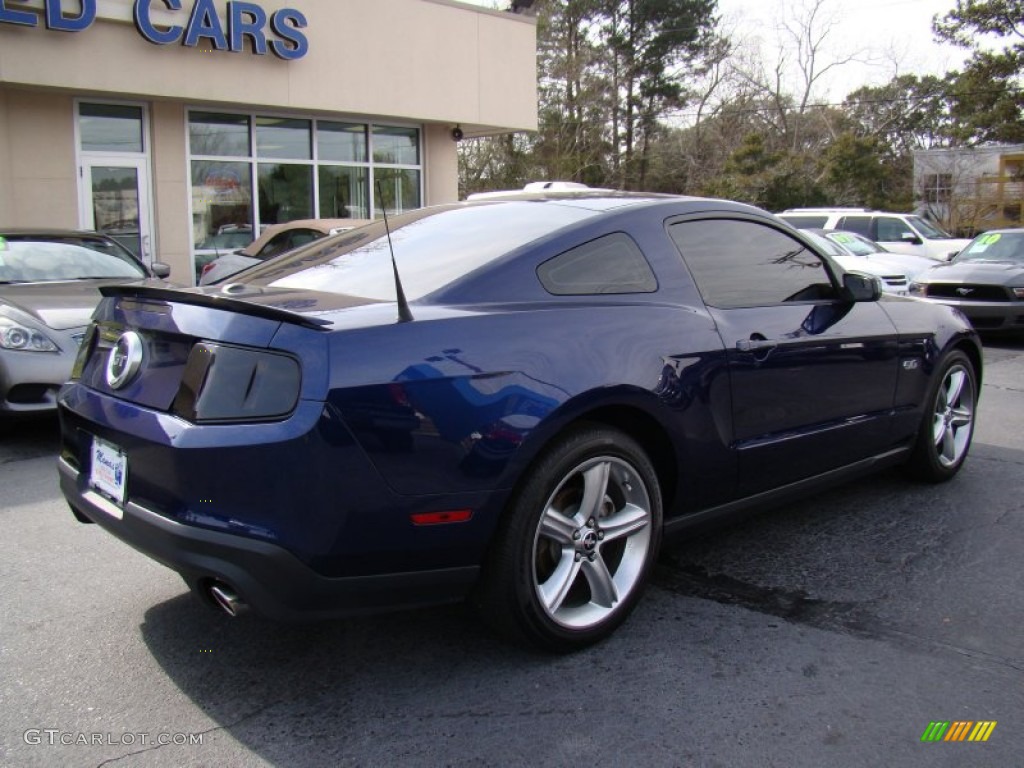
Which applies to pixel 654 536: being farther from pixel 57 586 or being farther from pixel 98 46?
pixel 98 46

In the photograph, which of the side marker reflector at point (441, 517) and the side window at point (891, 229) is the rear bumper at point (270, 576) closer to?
the side marker reflector at point (441, 517)

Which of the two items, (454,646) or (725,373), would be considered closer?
(454,646)

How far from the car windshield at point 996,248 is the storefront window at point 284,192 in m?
10.4

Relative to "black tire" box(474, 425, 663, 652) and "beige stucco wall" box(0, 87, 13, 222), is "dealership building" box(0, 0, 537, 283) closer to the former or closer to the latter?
"beige stucco wall" box(0, 87, 13, 222)

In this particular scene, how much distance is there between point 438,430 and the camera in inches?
103

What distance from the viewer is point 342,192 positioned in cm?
1623

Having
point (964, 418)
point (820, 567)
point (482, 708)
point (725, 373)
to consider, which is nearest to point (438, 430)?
point (482, 708)

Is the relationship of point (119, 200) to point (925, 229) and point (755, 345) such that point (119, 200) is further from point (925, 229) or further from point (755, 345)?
point (925, 229)

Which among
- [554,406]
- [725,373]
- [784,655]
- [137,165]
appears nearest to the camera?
[554,406]

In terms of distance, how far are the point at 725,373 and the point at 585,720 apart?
56.4 inches

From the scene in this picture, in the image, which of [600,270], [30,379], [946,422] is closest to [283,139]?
[30,379]

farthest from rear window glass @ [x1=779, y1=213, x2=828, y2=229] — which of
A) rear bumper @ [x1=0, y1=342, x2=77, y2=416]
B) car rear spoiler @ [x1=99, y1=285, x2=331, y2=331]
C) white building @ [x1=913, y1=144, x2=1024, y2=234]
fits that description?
white building @ [x1=913, y1=144, x2=1024, y2=234]

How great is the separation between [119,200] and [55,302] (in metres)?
8.12

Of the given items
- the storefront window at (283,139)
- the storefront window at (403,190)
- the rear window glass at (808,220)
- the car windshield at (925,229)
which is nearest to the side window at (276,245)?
the storefront window at (283,139)
